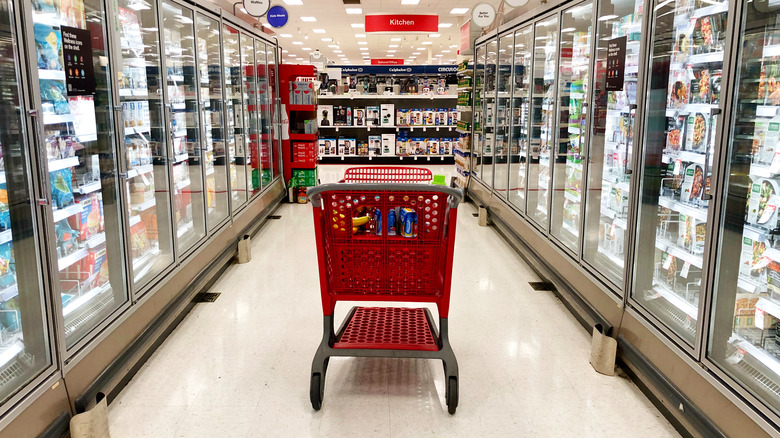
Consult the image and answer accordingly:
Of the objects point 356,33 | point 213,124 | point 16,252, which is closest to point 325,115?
point 356,33

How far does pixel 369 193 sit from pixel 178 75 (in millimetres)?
2636

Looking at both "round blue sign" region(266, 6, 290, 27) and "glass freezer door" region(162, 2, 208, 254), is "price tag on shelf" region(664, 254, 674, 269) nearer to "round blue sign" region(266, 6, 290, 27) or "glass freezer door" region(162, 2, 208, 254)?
"glass freezer door" region(162, 2, 208, 254)

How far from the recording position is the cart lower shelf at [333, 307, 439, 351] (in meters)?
2.97

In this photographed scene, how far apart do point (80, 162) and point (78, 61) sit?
1.76ft

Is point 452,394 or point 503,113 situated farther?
point 503,113

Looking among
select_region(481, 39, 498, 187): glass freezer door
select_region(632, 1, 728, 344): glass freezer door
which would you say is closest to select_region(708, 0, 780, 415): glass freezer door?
select_region(632, 1, 728, 344): glass freezer door

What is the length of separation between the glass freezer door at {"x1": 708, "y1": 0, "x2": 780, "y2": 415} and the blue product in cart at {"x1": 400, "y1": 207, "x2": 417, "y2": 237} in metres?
1.31

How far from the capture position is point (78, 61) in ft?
8.80

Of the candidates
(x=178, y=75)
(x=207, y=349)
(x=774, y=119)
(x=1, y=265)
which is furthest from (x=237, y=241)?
(x=774, y=119)

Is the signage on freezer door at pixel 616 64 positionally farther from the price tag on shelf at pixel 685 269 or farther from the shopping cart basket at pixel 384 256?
the shopping cart basket at pixel 384 256

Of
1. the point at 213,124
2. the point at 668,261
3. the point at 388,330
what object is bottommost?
the point at 388,330

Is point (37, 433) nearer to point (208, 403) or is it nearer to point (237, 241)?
point (208, 403)

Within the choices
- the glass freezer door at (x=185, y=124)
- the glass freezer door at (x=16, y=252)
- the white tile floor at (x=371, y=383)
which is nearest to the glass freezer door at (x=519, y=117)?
the white tile floor at (x=371, y=383)

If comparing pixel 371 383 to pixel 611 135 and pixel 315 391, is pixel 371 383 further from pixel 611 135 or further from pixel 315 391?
pixel 611 135
